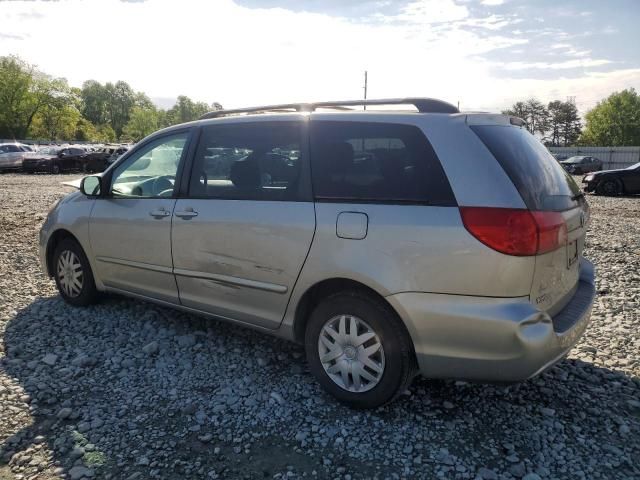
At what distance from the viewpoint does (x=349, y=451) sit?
271 centimetres

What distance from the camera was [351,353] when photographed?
10.0 feet

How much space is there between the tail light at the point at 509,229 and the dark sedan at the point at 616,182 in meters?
17.9

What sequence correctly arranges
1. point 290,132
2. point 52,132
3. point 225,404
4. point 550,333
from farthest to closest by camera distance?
point 52,132
point 290,132
point 225,404
point 550,333

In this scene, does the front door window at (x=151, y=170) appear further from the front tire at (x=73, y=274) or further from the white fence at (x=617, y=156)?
the white fence at (x=617, y=156)

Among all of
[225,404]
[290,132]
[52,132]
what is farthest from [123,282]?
[52,132]

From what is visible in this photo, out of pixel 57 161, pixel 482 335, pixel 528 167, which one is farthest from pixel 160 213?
pixel 57 161

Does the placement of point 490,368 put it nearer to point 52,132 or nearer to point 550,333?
point 550,333

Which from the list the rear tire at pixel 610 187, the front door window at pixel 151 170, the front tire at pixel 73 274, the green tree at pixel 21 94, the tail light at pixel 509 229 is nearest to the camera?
the tail light at pixel 509 229

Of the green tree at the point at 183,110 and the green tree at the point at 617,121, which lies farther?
the green tree at the point at 183,110

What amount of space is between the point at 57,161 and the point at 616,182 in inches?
1113

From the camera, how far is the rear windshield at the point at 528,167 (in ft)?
8.87

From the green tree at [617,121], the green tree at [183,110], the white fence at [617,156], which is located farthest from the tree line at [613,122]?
the green tree at [183,110]

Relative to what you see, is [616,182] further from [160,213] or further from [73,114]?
[73,114]

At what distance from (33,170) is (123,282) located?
2810 cm
